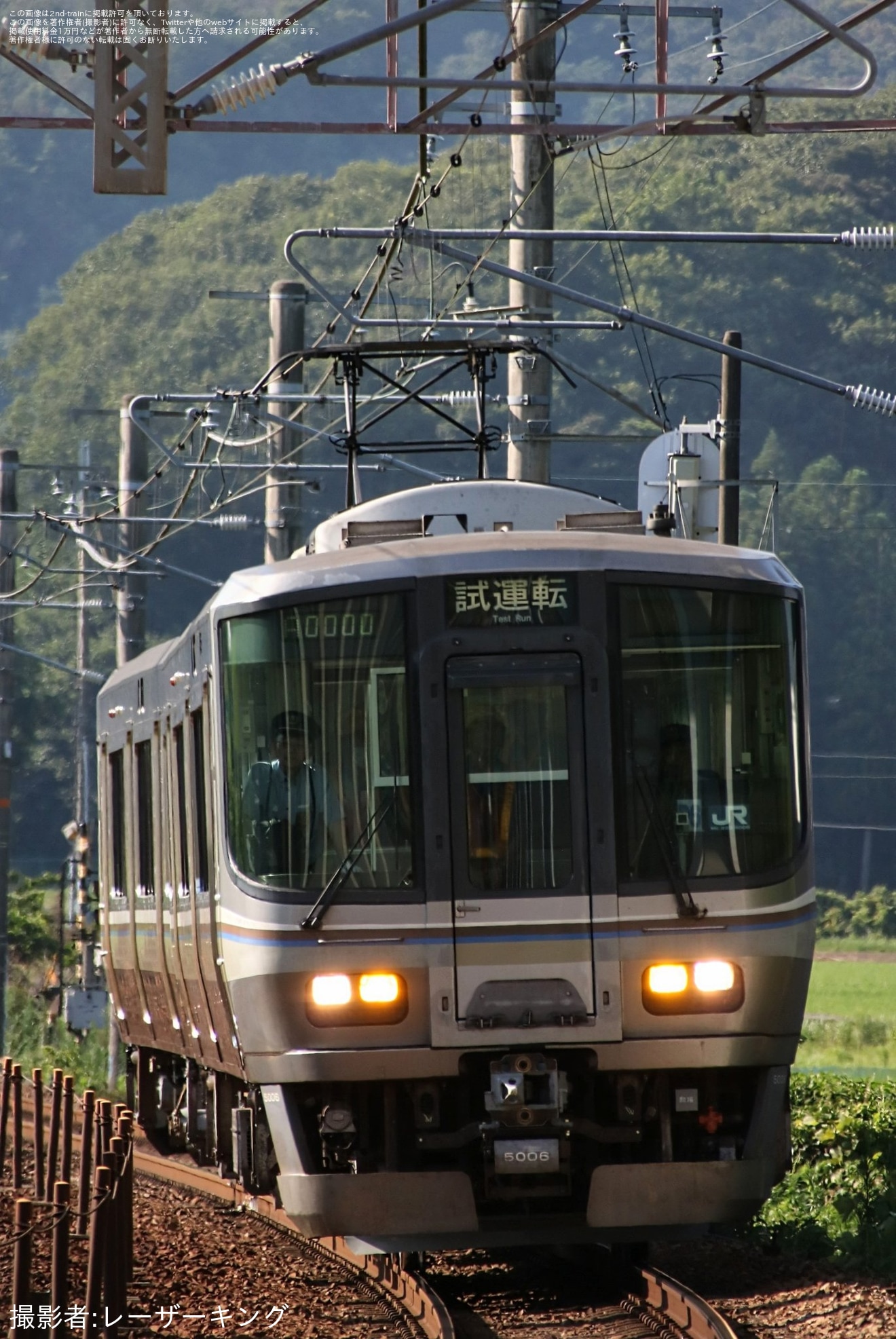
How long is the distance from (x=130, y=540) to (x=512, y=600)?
1517cm

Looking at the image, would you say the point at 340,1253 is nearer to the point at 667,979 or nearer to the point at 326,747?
the point at 667,979

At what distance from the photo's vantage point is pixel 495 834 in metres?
8.72

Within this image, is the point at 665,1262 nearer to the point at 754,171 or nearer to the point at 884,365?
the point at 884,365

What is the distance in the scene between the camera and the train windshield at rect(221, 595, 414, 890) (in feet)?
28.8

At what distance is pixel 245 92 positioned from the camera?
9180 mm

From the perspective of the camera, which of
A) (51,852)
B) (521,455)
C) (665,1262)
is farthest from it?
(51,852)

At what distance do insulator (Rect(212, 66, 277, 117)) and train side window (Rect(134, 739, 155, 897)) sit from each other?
15.5 feet

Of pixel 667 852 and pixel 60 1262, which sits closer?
pixel 60 1262

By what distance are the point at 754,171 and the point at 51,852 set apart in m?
29.7

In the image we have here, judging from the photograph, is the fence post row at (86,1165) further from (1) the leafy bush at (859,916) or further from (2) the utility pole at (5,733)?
(1) the leafy bush at (859,916)

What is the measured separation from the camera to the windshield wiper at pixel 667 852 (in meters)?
8.66

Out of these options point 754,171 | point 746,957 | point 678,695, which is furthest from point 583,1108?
point 754,171

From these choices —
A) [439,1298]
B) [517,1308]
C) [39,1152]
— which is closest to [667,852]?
[439,1298]

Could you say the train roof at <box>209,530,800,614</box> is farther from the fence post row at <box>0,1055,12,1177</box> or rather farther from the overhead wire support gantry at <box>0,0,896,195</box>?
the fence post row at <box>0,1055,12,1177</box>
